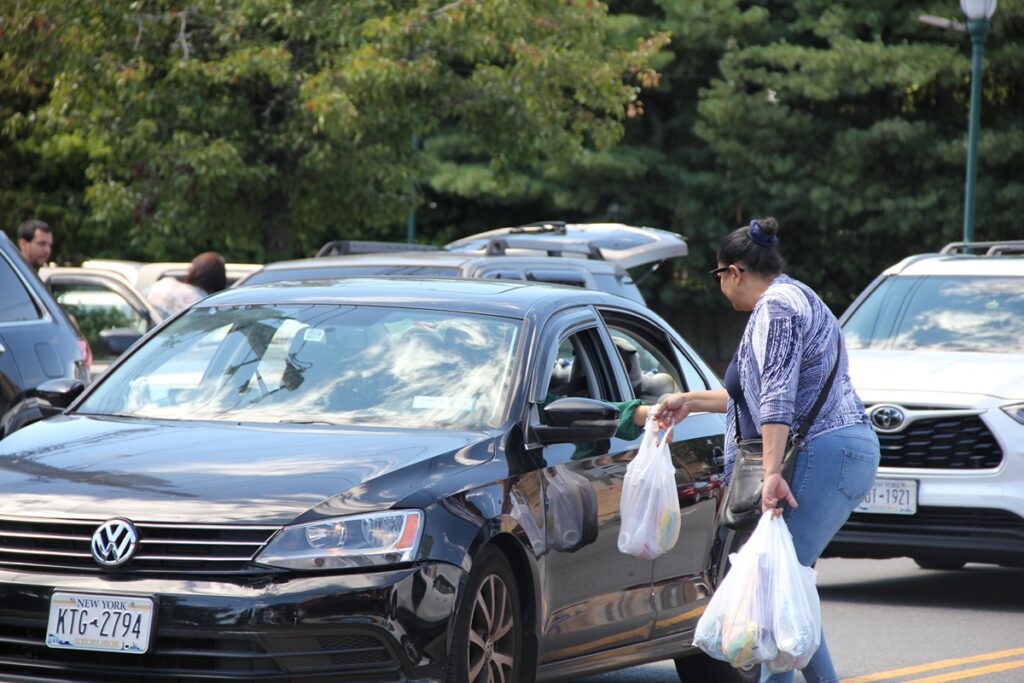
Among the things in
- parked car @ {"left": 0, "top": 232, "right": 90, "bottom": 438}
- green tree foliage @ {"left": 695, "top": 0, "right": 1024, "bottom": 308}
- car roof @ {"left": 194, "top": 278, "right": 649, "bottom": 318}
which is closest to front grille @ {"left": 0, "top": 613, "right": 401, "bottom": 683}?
car roof @ {"left": 194, "top": 278, "right": 649, "bottom": 318}

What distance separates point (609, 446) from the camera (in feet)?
21.9

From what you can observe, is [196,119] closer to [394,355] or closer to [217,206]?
[217,206]

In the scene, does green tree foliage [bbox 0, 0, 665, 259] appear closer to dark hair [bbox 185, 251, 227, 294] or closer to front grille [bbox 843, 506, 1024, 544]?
dark hair [bbox 185, 251, 227, 294]

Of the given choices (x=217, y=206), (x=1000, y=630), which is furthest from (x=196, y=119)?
(x=1000, y=630)

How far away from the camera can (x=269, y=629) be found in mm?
5055

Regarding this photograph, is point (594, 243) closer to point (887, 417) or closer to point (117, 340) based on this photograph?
point (887, 417)

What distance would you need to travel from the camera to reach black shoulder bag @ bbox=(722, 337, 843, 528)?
19.5 feet

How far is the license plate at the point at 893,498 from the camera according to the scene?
10.2 m

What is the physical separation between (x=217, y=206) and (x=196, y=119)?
1069 millimetres

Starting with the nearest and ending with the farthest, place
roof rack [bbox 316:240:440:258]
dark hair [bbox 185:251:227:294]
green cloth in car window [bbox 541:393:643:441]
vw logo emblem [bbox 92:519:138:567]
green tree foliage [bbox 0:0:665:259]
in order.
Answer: vw logo emblem [bbox 92:519:138:567]
green cloth in car window [bbox 541:393:643:441]
dark hair [bbox 185:251:227:294]
roof rack [bbox 316:240:440:258]
green tree foliage [bbox 0:0:665:259]

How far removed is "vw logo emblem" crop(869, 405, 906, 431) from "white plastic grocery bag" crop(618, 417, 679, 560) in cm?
415

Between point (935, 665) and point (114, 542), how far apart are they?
4.60 meters

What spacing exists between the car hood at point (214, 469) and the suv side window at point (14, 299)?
9.61 feet

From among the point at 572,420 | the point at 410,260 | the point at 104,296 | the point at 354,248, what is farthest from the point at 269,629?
the point at 104,296
